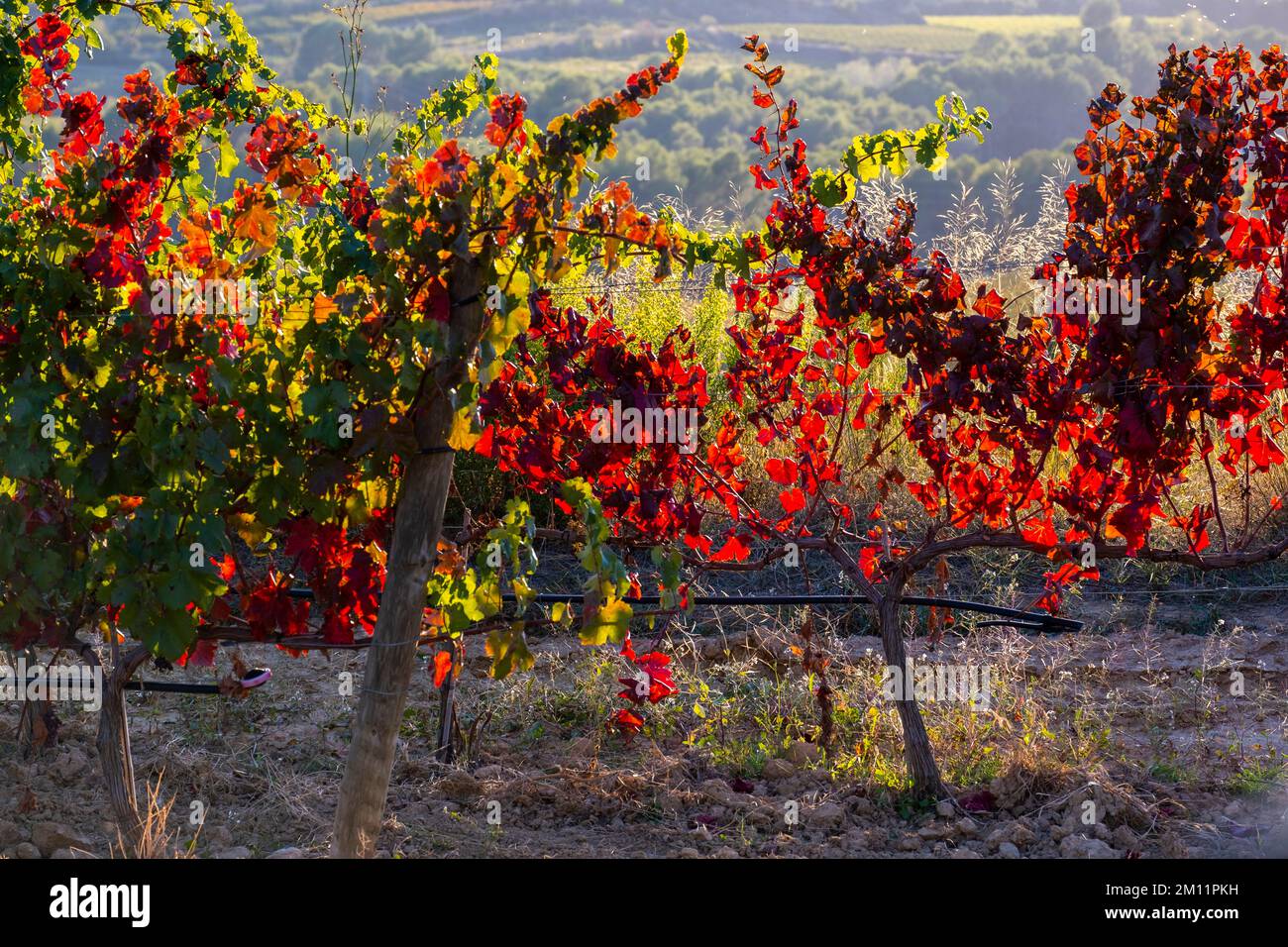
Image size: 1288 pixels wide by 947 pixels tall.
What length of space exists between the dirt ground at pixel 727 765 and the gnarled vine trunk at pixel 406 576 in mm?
546

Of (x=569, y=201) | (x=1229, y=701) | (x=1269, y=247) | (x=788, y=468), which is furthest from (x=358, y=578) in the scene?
(x=1229, y=701)

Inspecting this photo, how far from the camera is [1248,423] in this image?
3.11 metres

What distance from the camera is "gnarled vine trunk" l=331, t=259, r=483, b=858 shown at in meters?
2.55

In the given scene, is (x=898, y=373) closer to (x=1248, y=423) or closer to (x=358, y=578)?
(x=1248, y=423)

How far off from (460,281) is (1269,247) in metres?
1.88

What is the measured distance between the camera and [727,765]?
3703mm
